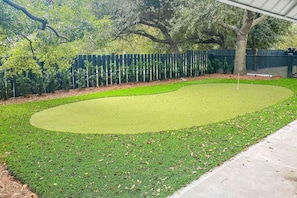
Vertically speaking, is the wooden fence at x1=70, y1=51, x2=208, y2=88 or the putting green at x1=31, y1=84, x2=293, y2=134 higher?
the wooden fence at x1=70, y1=51, x2=208, y2=88

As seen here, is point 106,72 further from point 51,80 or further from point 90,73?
point 51,80

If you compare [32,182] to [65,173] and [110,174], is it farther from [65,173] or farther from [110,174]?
[110,174]

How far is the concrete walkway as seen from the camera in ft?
9.81

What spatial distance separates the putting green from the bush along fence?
206 cm

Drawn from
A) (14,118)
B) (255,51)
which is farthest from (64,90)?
(255,51)

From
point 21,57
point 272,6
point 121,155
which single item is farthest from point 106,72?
point 272,6

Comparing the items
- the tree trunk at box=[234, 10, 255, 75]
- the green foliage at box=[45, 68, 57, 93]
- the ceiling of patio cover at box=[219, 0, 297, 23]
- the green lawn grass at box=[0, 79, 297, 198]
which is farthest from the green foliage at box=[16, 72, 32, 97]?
the tree trunk at box=[234, 10, 255, 75]

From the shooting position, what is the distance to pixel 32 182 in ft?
10.7

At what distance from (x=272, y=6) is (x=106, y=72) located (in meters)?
9.80

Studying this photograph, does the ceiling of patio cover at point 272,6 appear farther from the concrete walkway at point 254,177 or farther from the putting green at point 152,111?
the putting green at point 152,111

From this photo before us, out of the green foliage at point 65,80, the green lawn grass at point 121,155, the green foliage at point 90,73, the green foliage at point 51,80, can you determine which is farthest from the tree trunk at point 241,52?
the green lawn grass at point 121,155

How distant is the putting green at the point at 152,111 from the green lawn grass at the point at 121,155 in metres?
0.43

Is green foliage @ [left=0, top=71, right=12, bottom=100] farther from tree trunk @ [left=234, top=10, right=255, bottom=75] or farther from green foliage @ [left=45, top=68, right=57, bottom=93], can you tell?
tree trunk @ [left=234, top=10, right=255, bottom=75]

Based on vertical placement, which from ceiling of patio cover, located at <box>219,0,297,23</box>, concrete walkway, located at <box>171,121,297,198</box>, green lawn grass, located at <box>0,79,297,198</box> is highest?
ceiling of patio cover, located at <box>219,0,297,23</box>
